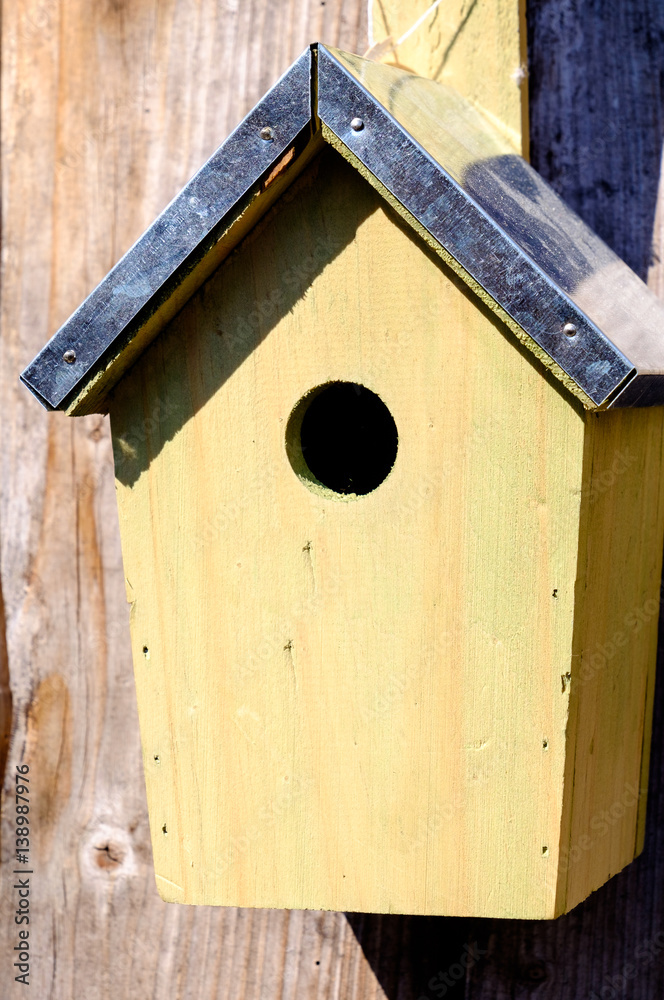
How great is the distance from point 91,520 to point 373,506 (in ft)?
2.09

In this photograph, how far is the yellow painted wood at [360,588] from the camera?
1.03 m

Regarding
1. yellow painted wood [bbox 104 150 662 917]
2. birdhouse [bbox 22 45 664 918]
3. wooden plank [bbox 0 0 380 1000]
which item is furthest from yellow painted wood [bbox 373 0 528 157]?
yellow painted wood [bbox 104 150 662 917]

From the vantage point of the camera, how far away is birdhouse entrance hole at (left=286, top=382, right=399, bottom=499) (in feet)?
4.75

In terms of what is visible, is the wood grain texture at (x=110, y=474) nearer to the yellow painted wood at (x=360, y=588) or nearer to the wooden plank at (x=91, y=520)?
the wooden plank at (x=91, y=520)

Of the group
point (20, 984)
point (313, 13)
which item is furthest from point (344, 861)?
point (313, 13)

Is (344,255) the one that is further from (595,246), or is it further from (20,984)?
(20,984)

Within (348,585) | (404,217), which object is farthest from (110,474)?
(404,217)

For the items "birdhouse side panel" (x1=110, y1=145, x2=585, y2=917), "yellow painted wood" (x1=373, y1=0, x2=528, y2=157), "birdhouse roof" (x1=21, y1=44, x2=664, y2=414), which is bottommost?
"birdhouse side panel" (x1=110, y1=145, x2=585, y2=917)

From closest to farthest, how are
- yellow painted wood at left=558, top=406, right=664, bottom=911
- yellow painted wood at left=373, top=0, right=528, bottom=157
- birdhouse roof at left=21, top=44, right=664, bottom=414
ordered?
birdhouse roof at left=21, top=44, right=664, bottom=414, yellow painted wood at left=558, top=406, right=664, bottom=911, yellow painted wood at left=373, top=0, right=528, bottom=157

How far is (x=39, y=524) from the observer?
1569mm

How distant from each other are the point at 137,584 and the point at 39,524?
0.47 m

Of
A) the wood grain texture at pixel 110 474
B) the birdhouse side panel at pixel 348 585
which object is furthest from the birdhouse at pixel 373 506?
the wood grain texture at pixel 110 474

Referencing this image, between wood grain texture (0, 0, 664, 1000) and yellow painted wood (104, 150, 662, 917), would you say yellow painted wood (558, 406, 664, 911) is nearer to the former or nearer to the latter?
yellow painted wood (104, 150, 662, 917)

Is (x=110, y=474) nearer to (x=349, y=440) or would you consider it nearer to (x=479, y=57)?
(x=349, y=440)
